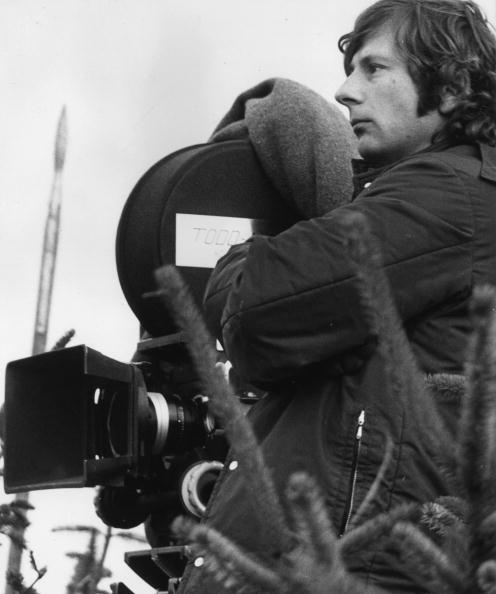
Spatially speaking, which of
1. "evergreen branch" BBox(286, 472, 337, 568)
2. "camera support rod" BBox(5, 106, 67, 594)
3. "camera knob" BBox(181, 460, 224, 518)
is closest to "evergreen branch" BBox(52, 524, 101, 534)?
"camera support rod" BBox(5, 106, 67, 594)

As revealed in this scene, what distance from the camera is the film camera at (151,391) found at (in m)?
2.02

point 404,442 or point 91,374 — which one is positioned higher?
point 91,374

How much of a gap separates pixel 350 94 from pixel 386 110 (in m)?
0.07

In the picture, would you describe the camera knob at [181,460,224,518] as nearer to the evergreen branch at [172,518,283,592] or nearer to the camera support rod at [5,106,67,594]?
the camera support rod at [5,106,67,594]

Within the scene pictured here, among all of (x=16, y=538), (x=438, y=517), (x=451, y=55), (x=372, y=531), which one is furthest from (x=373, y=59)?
(x=372, y=531)

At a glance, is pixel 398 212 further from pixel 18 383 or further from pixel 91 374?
pixel 18 383

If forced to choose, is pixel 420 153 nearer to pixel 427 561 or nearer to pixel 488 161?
pixel 488 161

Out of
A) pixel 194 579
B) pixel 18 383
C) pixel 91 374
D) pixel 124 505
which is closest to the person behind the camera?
pixel 194 579

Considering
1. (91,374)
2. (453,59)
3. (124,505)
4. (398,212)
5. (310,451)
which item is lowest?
(124,505)

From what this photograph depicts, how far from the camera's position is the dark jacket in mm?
1681

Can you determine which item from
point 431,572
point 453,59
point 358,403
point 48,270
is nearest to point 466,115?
point 453,59

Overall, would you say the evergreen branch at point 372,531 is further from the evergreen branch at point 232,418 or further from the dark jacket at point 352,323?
the dark jacket at point 352,323

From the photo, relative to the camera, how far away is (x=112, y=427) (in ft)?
6.82

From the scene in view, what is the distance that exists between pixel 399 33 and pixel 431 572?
4.70 ft
